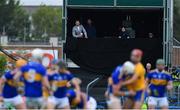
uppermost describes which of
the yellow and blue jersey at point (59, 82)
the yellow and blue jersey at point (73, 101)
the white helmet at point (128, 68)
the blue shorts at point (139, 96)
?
the white helmet at point (128, 68)

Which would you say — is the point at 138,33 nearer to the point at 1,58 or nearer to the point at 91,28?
the point at 91,28

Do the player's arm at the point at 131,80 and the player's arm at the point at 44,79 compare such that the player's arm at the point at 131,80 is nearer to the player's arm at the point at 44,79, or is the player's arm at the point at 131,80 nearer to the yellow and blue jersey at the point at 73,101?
the yellow and blue jersey at the point at 73,101

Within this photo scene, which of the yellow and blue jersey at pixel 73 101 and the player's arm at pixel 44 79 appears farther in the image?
the yellow and blue jersey at pixel 73 101

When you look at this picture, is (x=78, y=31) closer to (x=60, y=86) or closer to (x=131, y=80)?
(x=60, y=86)

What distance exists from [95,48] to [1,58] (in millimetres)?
6739

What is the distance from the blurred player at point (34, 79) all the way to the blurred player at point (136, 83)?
6.17 feet

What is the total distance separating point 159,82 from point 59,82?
3.08m

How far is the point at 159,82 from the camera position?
17844 millimetres

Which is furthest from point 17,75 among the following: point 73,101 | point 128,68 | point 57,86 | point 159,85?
point 159,85

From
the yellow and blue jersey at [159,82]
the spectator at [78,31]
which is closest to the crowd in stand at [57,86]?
the yellow and blue jersey at [159,82]

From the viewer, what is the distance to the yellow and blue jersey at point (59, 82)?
53.0ft

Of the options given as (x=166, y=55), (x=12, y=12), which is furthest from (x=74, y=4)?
(x=12, y=12)

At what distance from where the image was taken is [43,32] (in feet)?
357

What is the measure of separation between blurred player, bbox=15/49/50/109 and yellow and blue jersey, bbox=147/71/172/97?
3560 millimetres
